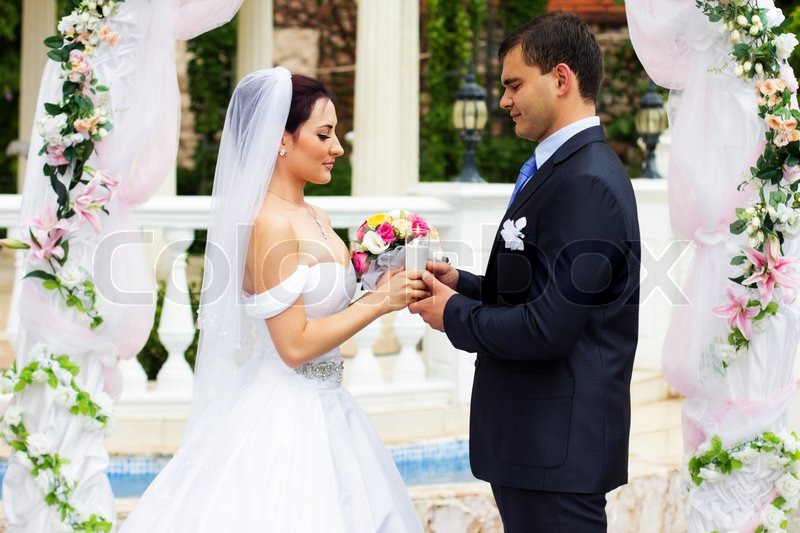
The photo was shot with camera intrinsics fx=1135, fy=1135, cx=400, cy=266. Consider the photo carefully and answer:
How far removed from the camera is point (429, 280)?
12.8 ft

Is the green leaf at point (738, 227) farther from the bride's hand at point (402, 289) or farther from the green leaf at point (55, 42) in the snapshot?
the green leaf at point (55, 42)

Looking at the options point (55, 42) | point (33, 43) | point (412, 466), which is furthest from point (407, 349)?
point (33, 43)

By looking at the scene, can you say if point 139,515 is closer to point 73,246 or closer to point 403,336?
point 73,246

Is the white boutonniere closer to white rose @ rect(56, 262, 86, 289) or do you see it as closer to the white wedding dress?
the white wedding dress

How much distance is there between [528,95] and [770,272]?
1109 millimetres

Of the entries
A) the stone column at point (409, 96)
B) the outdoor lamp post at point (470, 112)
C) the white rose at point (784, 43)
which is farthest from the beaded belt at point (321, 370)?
the stone column at point (409, 96)

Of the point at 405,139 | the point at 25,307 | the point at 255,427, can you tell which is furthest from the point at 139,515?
the point at 405,139

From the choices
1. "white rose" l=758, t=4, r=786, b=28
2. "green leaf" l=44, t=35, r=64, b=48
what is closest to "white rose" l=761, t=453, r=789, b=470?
"white rose" l=758, t=4, r=786, b=28

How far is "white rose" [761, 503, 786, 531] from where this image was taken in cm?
409

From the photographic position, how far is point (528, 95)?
366cm

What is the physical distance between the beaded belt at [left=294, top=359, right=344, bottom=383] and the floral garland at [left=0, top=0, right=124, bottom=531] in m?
0.80

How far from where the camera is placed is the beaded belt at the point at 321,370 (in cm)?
404

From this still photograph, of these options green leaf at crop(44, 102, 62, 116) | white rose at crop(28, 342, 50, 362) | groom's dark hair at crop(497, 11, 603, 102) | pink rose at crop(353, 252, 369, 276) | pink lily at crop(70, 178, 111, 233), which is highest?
groom's dark hair at crop(497, 11, 603, 102)

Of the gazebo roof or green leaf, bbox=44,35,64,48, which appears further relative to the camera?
the gazebo roof
